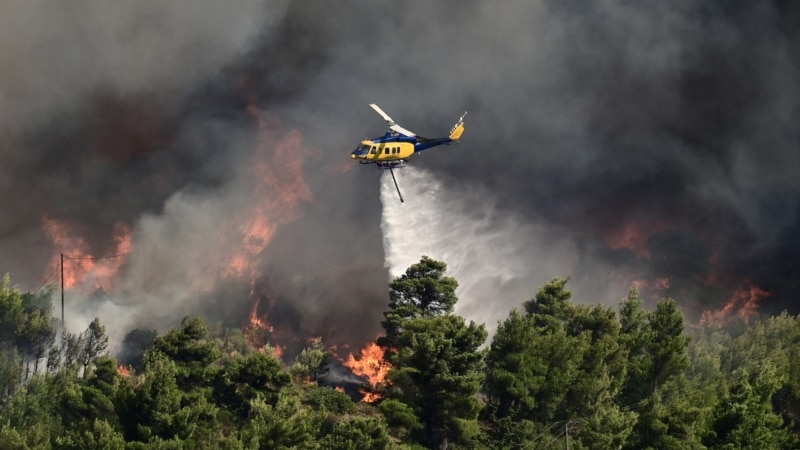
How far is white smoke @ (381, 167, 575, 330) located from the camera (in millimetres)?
165625

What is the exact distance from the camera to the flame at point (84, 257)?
193 meters

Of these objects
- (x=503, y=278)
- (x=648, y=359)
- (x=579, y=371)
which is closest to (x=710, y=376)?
(x=648, y=359)

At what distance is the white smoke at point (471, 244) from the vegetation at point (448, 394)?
2878cm

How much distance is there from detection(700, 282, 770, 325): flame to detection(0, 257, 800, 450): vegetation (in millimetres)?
34674

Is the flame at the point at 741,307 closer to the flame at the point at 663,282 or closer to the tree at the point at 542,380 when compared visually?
the flame at the point at 663,282

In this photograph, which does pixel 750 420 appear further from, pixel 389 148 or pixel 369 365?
pixel 369 365

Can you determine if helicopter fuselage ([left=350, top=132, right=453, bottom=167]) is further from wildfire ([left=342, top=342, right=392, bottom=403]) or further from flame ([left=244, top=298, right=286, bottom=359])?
flame ([left=244, top=298, right=286, bottom=359])

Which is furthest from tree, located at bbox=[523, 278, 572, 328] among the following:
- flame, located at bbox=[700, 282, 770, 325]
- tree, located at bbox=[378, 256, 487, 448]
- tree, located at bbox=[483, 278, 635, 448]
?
flame, located at bbox=[700, 282, 770, 325]

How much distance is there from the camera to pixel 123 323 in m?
176

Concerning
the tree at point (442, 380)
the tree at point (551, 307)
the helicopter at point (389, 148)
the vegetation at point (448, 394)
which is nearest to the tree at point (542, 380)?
Result: the vegetation at point (448, 394)

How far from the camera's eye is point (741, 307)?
177125 mm

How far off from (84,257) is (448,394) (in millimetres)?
94222

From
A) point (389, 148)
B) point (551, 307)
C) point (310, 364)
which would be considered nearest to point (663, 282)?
point (551, 307)

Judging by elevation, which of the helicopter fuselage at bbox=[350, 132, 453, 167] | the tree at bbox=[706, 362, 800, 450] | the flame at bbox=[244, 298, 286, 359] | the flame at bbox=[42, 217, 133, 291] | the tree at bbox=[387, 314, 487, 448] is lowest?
the tree at bbox=[706, 362, 800, 450]
